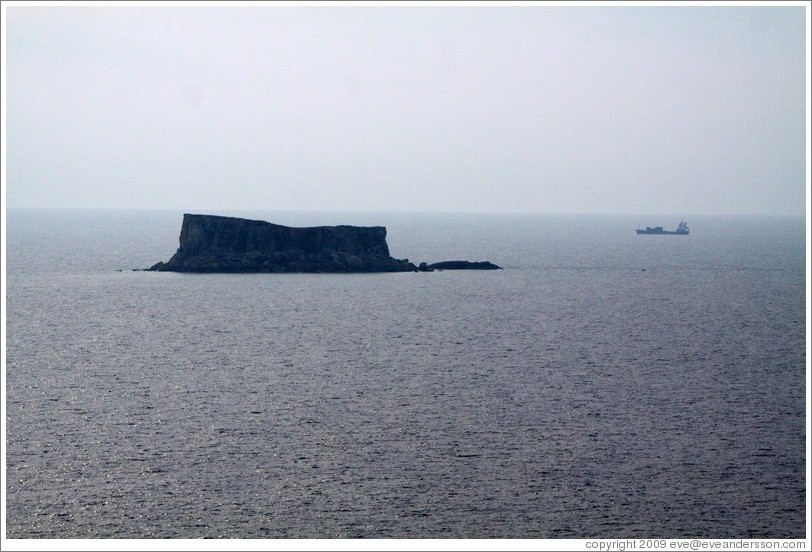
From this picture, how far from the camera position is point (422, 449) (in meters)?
35.6

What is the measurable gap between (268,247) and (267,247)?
→ 112mm

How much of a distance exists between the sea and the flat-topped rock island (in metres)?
22.8

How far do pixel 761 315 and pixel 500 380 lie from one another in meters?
36.9

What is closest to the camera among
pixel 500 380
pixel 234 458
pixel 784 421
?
pixel 234 458

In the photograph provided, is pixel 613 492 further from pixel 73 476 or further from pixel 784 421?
pixel 73 476

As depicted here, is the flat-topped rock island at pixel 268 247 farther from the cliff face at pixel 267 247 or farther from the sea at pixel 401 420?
the sea at pixel 401 420

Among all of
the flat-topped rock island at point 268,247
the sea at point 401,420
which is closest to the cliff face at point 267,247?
the flat-topped rock island at point 268,247

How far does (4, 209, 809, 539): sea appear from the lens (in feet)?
95.9

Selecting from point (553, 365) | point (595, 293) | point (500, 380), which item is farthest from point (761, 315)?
point (500, 380)

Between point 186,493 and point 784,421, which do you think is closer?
point 186,493

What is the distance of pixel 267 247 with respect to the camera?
109 meters

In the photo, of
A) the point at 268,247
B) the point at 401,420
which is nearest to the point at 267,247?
the point at 268,247

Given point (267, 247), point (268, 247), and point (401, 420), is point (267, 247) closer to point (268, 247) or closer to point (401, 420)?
point (268, 247)

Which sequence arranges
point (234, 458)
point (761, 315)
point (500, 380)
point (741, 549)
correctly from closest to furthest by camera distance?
point (741, 549), point (234, 458), point (500, 380), point (761, 315)
